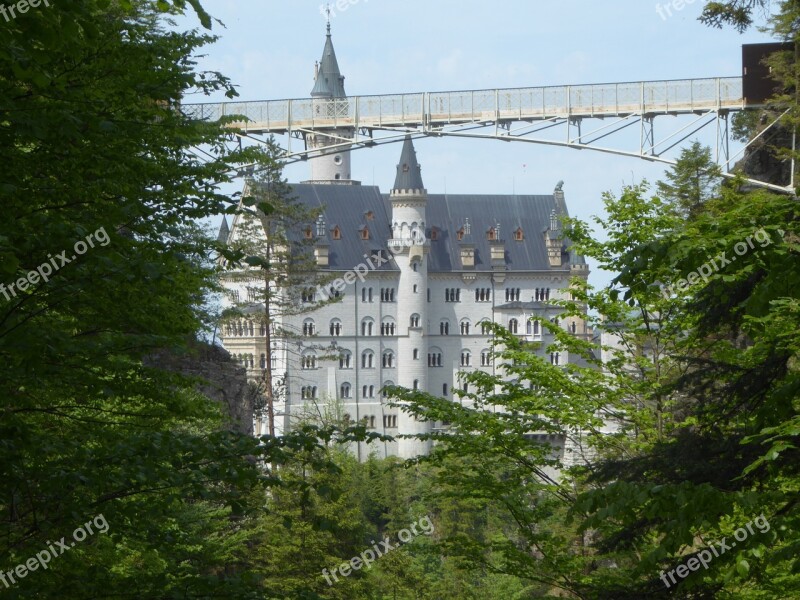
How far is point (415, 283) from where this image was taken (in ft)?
420

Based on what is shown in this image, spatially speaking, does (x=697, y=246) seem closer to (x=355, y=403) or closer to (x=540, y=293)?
(x=355, y=403)

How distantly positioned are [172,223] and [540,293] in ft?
398

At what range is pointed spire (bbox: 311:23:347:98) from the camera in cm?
13662

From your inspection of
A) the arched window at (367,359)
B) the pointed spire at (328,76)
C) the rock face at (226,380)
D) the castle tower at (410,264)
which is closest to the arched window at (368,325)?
the arched window at (367,359)

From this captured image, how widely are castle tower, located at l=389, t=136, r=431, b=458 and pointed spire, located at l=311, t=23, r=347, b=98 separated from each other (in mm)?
13924

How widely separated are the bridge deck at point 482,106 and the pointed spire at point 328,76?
8655 cm

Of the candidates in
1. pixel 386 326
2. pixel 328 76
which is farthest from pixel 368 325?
pixel 328 76

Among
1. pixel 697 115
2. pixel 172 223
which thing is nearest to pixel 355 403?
pixel 697 115

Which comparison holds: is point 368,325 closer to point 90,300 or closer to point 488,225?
point 488,225

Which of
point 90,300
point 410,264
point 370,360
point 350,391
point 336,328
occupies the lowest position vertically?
point 350,391

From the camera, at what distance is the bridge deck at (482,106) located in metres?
42.2

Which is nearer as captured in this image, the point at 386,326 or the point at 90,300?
the point at 90,300

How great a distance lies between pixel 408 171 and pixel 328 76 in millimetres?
17029

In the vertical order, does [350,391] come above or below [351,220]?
below
